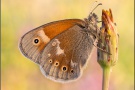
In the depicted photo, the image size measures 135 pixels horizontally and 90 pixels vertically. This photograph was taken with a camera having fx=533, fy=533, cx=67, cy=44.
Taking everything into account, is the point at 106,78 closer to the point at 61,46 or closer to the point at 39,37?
the point at 39,37

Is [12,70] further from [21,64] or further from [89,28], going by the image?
[89,28]

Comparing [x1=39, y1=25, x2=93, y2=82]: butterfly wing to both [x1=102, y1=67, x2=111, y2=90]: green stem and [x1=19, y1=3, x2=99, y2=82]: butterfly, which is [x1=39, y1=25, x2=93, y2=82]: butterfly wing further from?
[x1=102, y1=67, x2=111, y2=90]: green stem

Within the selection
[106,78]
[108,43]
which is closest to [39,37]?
[108,43]

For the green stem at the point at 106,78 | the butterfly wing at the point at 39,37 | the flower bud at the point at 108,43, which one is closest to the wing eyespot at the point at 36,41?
the butterfly wing at the point at 39,37

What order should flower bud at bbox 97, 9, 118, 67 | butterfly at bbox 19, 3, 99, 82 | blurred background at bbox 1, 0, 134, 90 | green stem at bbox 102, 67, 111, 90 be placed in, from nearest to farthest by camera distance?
green stem at bbox 102, 67, 111, 90
flower bud at bbox 97, 9, 118, 67
butterfly at bbox 19, 3, 99, 82
blurred background at bbox 1, 0, 134, 90

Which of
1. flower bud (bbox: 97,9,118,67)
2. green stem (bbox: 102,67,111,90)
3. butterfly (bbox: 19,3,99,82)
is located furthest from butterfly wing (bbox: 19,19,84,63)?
green stem (bbox: 102,67,111,90)

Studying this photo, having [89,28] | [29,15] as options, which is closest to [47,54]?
[89,28]

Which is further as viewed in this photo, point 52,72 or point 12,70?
point 12,70

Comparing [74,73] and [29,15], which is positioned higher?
[29,15]
